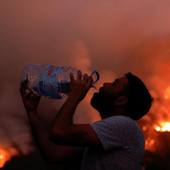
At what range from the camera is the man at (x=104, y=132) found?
1.64 m

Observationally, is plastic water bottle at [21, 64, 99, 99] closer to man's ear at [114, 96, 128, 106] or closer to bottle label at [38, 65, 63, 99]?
bottle label at [38, 65, 63, 99]

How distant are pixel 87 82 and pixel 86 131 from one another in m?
0.55

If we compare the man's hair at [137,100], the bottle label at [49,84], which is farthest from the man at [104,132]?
the bottle label at [49,84]

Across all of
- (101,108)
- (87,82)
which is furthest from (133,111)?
(87,82)

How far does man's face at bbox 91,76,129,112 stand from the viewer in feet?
7.17

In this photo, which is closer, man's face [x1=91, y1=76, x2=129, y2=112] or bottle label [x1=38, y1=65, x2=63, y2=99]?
man's face [x1=91, y1=76, x2=129, y2=112]

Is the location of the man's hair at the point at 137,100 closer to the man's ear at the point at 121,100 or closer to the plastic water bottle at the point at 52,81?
the man's ear at the point at 121,100

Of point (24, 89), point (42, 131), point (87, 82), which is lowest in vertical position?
point (42, 131)

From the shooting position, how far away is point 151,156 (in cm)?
2742

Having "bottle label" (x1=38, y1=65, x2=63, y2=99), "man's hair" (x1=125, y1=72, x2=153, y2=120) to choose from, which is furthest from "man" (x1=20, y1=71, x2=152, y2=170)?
"bottle label" (x1=38, y1=65, x2=63, y2=99)

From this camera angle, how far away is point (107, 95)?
2.22 metres

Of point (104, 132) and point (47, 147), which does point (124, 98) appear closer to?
point (104, 132)

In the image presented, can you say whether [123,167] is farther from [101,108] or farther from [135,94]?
[135,94]

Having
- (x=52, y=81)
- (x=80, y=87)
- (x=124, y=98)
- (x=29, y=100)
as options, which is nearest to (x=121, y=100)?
(x=124, y=98)
